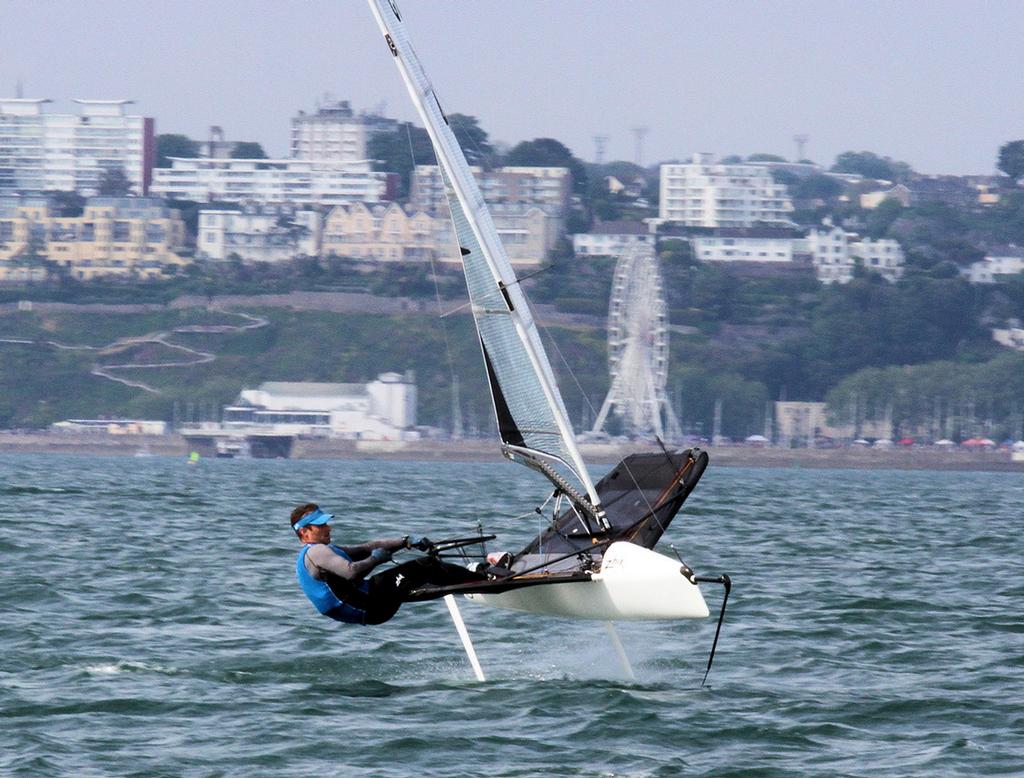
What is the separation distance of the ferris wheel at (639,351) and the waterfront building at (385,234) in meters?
44.5

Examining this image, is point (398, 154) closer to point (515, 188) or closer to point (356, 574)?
point (515, 188)

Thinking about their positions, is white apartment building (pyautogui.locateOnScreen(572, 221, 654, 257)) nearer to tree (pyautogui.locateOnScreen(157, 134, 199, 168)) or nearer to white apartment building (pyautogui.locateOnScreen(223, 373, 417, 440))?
white apartment building (pyautogui.locateOnScreen(223, 373, 417, 440))

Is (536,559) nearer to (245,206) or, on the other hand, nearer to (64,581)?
(64,581)

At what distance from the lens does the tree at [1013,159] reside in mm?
178500

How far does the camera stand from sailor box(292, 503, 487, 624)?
1070cm

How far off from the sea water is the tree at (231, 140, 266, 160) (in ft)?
590

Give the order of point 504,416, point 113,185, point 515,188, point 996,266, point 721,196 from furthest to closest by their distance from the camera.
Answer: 1. point 721,196
2. point 113,185
3. point 515,188
4. point 996,266
5. point 504,416

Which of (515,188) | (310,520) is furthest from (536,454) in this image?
(515,188)

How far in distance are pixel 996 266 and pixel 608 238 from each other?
32.7 m

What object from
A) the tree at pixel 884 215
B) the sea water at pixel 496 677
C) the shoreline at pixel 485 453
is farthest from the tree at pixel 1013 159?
the sea water at pixel 496 677

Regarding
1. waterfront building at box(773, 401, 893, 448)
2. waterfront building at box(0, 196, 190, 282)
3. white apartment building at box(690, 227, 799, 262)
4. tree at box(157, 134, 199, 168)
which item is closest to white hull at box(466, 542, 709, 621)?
waterfront building at box(773, 401, 893, 448)

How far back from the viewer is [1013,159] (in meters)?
179

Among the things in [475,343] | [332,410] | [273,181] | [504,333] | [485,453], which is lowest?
[485,453]

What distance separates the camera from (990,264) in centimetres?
15200
